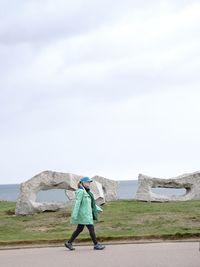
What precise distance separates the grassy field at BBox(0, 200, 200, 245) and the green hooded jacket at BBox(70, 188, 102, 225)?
3.87ft

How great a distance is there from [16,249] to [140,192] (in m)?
13.6

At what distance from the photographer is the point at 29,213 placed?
20.3m

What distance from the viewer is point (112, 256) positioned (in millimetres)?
10336

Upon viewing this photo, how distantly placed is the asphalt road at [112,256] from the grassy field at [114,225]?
94cm

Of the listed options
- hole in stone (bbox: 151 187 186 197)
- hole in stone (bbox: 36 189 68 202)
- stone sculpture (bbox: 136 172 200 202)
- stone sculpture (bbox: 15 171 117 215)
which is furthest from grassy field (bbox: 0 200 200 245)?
hole in stone (bbox: 151 187 186 197)

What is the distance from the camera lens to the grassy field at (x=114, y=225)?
12752 mm

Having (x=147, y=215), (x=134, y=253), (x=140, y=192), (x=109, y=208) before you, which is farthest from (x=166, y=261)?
(x=140, y=192)

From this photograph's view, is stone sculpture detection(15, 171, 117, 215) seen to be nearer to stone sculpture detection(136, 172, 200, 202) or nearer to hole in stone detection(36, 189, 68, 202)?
hole in stone detection(36, 189, 68, 202)

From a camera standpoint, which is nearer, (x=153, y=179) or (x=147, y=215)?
(x=147, y=215)

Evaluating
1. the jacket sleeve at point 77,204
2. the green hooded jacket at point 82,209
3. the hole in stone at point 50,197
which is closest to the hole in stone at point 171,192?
the hole in stone at point 50,197

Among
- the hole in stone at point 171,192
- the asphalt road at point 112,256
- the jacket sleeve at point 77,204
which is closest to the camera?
the asphalt road at point 112,256

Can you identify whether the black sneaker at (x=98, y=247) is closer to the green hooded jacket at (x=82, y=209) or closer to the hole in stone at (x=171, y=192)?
the green hooded jacket at (x=82, y=209)

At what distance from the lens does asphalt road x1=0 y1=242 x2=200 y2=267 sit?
9.52 m

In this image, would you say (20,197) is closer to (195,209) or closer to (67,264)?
(195,209)
